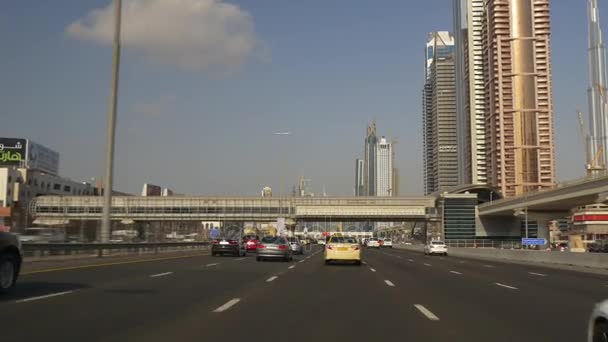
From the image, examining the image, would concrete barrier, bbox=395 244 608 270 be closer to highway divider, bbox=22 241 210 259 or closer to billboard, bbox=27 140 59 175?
highway divider, bbox=22 241 210 259

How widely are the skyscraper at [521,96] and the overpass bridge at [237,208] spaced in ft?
207

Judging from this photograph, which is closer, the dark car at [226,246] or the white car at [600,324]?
the white car at [600,324]

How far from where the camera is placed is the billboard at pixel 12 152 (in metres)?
128

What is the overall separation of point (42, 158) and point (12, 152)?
524 inches

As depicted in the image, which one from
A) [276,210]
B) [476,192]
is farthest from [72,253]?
[476,192]

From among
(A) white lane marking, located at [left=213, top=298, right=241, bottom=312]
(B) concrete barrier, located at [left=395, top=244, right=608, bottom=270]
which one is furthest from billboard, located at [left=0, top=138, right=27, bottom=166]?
(A) white lane marking, located at [left=213, top=298, right=241, bottom=312]

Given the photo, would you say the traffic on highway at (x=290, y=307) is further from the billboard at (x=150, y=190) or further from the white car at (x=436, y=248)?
the billboard at (x=150, y=190)

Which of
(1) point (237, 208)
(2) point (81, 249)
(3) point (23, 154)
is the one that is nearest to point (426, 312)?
(2) point (81, 249)

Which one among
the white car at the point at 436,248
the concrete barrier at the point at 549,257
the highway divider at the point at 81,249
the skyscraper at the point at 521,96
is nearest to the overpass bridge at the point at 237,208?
the white car at the point at 436,248

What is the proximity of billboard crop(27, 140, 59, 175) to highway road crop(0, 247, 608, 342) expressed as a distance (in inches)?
5022

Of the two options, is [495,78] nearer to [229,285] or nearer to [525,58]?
[525,58]

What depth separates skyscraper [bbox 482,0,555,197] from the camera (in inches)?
6407

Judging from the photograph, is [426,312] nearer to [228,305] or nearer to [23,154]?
[228,305]

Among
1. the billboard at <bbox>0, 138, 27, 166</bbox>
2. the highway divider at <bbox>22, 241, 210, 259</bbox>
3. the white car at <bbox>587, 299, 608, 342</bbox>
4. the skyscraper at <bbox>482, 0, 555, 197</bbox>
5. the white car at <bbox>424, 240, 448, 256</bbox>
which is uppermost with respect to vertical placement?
the skyscraper at <bbox>482, 0, 555, 197</bbox>
